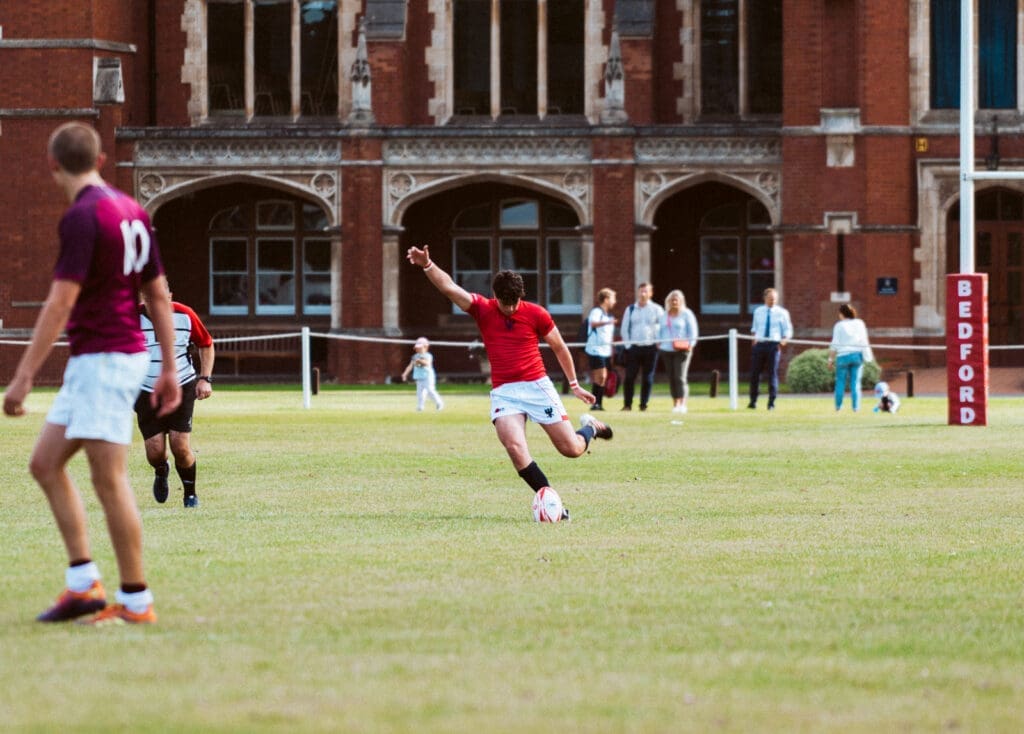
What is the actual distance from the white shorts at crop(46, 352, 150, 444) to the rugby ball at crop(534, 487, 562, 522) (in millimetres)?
4652

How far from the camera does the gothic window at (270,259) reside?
4059cm

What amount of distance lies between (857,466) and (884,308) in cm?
2014

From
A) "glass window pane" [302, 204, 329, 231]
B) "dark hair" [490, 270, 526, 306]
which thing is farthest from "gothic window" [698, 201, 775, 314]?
"dark hair" [490, 270, 526, 306]

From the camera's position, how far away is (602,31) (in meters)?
38.9

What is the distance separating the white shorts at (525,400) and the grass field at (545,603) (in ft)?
2.11

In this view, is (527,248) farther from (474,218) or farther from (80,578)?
(80,578)

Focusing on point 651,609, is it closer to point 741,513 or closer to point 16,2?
point 741,513

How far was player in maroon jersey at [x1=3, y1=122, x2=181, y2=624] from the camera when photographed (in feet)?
23.1

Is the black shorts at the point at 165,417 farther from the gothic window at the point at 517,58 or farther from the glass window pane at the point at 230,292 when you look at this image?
the glass window pane at the point at 230,292

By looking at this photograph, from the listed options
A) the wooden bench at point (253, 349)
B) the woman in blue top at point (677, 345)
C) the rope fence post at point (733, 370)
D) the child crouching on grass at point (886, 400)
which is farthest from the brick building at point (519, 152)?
the woman in blue top at point (677, 345)

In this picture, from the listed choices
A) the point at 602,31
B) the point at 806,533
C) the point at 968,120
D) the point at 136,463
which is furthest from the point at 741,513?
the point at 602,31

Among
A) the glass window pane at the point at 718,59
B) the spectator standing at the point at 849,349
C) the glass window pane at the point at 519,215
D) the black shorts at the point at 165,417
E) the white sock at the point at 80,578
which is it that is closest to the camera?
the white sock at the point at 80,578

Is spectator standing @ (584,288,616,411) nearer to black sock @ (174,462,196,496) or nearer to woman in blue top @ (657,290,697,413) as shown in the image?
woman in blue top @ (657,290,697,413)

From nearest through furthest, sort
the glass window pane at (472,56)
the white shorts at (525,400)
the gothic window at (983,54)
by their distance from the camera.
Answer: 1. the white shorts at (525,400)
2. the gothic window at (983,54)
3. the glass window pane at (472,56)
